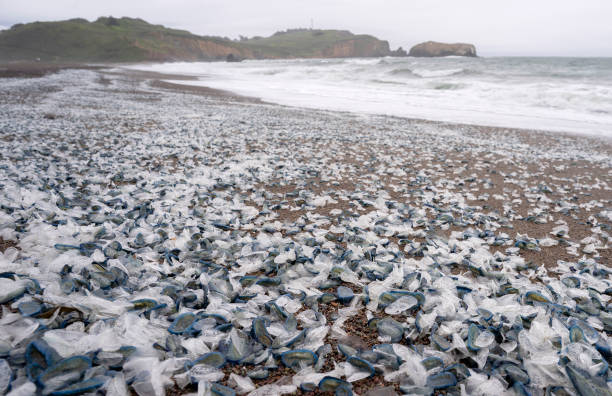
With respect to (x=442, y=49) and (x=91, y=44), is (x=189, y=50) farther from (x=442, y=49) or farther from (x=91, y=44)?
(x=442, y=49)

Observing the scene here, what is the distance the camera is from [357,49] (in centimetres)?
15250

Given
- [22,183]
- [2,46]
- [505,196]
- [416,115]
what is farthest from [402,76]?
[2,46]

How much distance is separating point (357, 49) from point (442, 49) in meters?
48.6

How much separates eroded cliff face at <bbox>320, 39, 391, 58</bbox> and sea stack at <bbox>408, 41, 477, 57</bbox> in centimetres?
3534

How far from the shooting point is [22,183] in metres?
4.95

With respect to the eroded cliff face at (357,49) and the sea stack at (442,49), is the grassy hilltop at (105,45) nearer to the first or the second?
the eroded cliff face at (357,49)

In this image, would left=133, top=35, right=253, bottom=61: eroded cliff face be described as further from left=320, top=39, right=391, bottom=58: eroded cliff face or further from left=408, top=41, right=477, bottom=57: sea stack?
left=408, top=41, right=477, bottom=57: sea stack

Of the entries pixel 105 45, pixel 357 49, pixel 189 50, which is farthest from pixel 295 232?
pixel 357 49

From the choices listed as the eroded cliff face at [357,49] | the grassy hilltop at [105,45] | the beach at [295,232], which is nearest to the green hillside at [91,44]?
the grassy hilltop at [105,45]

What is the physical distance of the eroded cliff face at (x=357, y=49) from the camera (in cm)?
14375

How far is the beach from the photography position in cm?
238

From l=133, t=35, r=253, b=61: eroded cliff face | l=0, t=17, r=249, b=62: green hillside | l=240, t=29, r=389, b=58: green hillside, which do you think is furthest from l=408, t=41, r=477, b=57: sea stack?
l=0, t=17, r=249, b=62: green hillside

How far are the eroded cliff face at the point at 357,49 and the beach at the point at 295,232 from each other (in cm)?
14242

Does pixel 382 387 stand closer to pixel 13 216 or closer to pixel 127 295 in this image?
pixel 127 295
